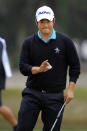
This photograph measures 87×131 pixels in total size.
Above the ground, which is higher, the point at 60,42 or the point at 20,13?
the point at 20,13

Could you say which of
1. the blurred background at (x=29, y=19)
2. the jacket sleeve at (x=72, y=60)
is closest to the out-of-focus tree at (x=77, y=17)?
the blurred background at (x=29, y=19)

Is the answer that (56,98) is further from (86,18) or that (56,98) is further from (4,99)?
(86,18)

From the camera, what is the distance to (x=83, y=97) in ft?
50.3

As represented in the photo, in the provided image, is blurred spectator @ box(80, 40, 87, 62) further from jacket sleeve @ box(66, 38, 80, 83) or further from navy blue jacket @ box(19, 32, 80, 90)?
navy blue jacket @ box(19, 32, 80, 90)

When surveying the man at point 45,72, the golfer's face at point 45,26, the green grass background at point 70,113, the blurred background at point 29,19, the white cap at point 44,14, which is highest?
the blurred background at point 29,19

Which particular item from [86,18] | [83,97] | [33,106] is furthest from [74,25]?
[33,106]

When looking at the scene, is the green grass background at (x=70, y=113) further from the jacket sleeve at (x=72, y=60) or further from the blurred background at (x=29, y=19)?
the blurred background at (x=29, y=19)

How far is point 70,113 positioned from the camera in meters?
14.0

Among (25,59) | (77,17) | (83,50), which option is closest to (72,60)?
(25,59)

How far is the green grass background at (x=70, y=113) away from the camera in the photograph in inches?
515

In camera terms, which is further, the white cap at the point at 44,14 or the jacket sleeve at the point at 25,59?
the jacket sleeve at the point at 25,59

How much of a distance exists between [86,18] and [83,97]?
27570 millimetres

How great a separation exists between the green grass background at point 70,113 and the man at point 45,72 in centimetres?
501

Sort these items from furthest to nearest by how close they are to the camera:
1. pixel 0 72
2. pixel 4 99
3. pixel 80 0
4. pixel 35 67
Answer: pixel 80 0 → pixel 4 99 → pixel 0 72 → pixel 35 67
